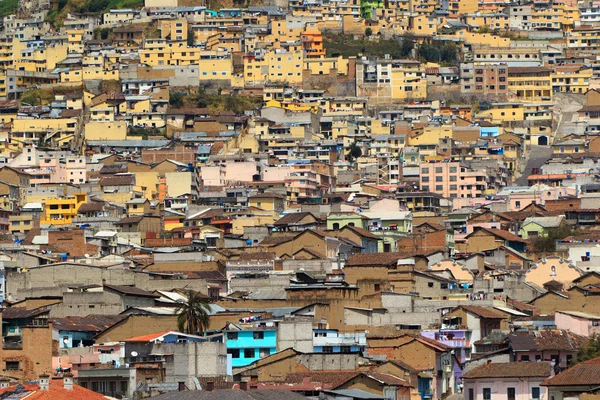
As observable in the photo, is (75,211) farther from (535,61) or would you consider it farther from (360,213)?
(535,61)

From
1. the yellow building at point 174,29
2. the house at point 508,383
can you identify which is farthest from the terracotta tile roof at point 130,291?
the yellow building at point 174,29

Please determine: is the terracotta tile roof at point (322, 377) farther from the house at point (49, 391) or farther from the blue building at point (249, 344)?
the house at point (49, 391)

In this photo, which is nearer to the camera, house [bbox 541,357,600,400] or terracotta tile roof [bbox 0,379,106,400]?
terracotta tile roof [bbox 0,379,106,400]

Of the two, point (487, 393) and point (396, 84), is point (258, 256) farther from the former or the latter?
point (396, 84)

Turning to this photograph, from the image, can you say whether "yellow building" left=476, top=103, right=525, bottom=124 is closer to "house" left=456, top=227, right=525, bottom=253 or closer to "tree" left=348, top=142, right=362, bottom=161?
"tree" left=348, top=142, right=362, bottom=161

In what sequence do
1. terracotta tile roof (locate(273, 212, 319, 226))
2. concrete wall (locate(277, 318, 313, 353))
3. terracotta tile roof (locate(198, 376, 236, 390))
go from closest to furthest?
terracotta tile roof (locate(198, 376, 236, 390)) < concrete wall (locate(277, 318, 313, 353)) < terracotta tile roof (locate(273, 212, 319, 226))

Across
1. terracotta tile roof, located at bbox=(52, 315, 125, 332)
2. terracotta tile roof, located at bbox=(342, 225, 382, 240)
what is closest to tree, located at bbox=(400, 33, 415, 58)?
terracotta tile roof, located at bbox=(342, 225, 382, 240)
